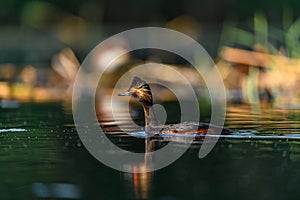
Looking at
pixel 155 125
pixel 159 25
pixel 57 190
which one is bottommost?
pixel 57 190

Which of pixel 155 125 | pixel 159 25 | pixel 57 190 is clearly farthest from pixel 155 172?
pixel 159 25

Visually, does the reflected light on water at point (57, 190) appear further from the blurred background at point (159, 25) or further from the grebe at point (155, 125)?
the blurred background at point (159, 25)

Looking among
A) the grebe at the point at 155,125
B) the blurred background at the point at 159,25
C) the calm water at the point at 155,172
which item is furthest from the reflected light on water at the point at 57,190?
the blurred background at the point at 159,25

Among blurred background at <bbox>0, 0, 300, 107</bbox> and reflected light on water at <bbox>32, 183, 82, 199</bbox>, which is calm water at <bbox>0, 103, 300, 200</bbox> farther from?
blurred background at <bbox>0, 0, 300, 107</bbox>

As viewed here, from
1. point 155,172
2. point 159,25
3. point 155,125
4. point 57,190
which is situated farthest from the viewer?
point 159,25

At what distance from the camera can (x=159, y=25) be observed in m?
17.2

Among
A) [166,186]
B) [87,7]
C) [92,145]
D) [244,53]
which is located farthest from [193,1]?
[166,186]

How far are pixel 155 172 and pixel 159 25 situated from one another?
11881 mm

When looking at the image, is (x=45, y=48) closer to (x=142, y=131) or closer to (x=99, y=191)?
(x=142, y=131)

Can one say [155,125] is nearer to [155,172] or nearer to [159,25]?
[155,172]

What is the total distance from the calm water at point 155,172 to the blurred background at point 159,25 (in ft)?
10.0

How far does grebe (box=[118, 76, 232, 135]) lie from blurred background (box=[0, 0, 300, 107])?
2569 mm

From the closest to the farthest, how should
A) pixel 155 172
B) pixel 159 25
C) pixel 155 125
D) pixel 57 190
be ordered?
1. pixel 57 190
2. pixel 155 172
3. pixel 155 125
4. pixel 159 25

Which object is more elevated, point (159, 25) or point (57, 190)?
point (159, 25)
